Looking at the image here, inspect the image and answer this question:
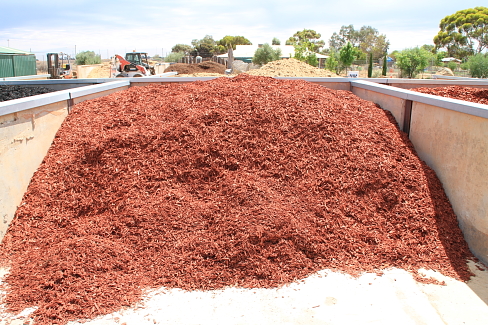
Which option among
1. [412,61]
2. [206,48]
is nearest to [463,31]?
[412,61]

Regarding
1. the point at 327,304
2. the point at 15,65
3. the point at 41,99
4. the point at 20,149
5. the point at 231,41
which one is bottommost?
the point at 327,304

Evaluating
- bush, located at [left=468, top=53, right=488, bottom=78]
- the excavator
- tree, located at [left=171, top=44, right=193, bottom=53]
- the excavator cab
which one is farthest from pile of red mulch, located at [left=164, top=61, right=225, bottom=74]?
tree, located at [left=171, top=44, right=193, bottom=53]

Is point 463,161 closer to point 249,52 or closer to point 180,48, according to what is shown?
point 249,52

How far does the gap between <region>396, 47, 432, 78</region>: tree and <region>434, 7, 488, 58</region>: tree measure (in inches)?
1084

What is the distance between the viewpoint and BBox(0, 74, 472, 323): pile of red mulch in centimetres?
400

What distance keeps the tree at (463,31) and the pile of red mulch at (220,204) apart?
200ft

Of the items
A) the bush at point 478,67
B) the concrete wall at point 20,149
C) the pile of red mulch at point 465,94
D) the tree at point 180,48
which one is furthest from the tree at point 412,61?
the tree at point 180,48

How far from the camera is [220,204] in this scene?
479 cm

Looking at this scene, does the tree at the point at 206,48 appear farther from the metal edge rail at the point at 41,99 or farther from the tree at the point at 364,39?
the metal edge rail at the point at 41,99

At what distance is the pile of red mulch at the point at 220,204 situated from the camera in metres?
4.00

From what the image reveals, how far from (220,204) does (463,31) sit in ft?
215

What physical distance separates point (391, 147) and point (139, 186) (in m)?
3.85

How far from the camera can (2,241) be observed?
4.63m

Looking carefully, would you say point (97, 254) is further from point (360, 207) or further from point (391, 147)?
point (391, 147)
